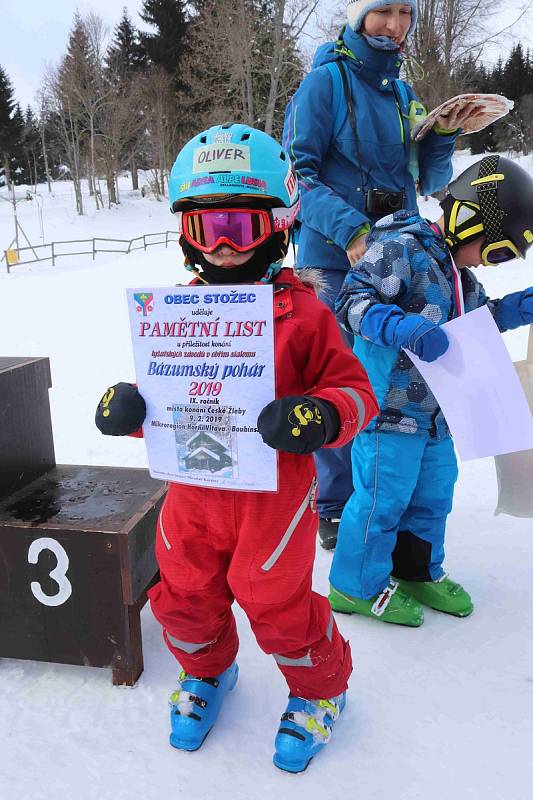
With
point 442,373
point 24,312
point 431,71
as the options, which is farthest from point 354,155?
point 431,71

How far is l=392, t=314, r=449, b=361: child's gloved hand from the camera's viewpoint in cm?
185

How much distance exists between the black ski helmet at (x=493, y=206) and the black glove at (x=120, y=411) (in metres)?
1.21

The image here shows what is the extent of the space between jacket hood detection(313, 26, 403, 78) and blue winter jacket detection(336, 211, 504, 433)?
78 cm

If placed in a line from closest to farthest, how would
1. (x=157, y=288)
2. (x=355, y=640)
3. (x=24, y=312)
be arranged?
(x=157, y=288) → (x=355, y=640) → (x=24, y=312)

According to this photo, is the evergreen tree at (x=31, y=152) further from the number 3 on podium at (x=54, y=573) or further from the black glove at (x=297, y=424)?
the black glove at (x=297, y=424)

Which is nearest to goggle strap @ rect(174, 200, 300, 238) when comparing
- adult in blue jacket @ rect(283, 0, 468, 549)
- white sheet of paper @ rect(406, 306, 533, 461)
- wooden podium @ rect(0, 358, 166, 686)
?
white sheet of paper @ rect(406, 306, 533, 461)

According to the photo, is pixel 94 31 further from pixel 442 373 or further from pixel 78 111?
pixel 442 373

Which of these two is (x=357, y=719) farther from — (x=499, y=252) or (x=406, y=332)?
(x=499, y=252)

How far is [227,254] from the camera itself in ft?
5.12

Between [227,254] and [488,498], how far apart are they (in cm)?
248

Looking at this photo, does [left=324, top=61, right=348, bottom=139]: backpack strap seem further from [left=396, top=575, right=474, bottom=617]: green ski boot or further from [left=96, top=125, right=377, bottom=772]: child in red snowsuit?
[left=396, top=575, right=474, bottom=617]: green ski boot

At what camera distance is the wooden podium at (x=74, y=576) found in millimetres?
1960

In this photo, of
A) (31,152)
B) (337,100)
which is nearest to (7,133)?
(31,152)

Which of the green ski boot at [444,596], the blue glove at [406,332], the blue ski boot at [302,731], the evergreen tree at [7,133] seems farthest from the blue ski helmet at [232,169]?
the evergreen tree at [7,133]
